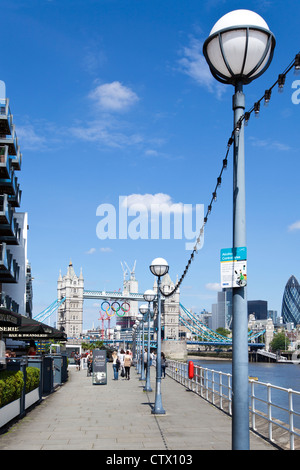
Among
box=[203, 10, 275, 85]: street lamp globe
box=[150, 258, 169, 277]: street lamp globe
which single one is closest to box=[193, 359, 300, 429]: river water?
box=[150, 258, 169, 277]: street lamp globe

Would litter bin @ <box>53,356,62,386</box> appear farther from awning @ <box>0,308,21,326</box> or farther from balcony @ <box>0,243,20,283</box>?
balcony @ <box>0,243,20,283</box>

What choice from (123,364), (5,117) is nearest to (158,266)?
(123,364)

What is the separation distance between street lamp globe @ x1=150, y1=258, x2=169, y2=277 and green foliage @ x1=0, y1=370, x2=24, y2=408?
5608 mm

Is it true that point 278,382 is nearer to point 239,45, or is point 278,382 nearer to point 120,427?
point 120,427

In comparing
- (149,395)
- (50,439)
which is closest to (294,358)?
(149,395)

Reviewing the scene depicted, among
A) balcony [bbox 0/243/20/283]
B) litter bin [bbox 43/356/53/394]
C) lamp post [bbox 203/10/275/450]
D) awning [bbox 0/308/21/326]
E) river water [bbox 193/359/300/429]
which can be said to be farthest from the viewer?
balcony [bbox 0/243/20/283]

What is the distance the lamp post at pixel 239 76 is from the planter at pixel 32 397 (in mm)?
10964

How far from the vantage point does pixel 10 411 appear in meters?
13.1

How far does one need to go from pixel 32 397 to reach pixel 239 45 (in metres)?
13.7

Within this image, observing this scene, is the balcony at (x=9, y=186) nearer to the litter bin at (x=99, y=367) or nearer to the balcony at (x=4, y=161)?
the balcony at (x=4, y=161)

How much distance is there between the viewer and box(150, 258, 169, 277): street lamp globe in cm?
1789

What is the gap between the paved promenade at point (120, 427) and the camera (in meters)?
10.8
